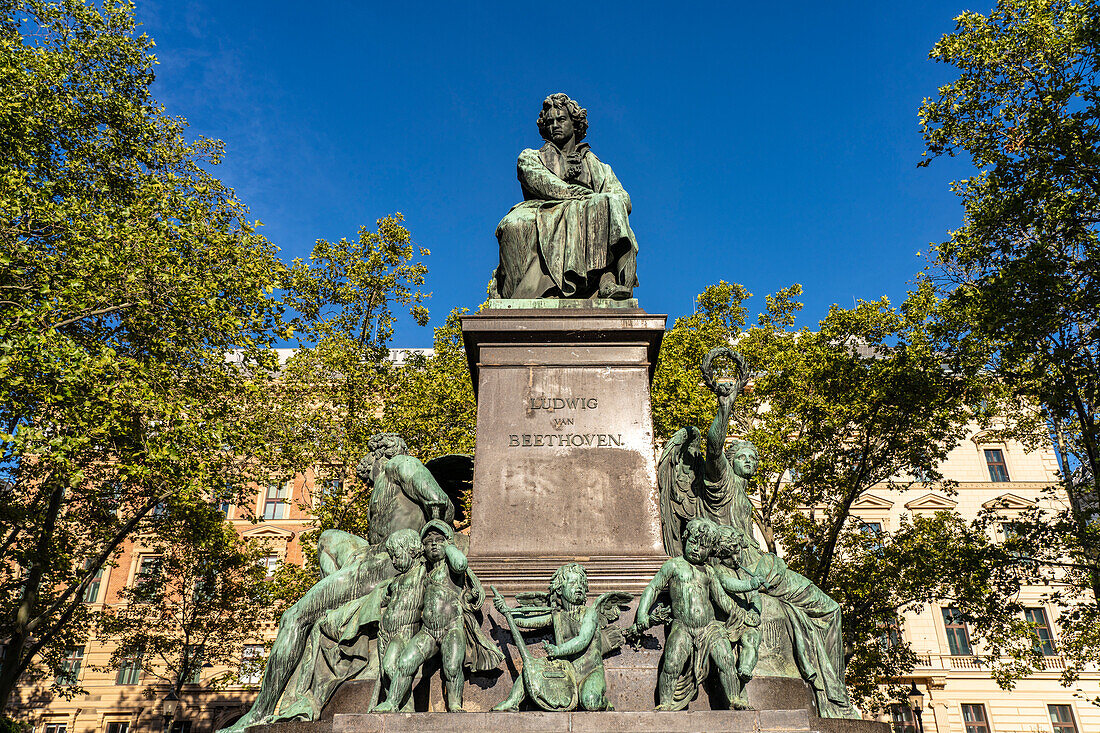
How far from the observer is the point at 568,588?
521 cm

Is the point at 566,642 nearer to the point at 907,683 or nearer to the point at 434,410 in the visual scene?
the point at 434,410

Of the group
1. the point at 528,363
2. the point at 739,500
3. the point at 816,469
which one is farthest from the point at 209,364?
the point at 816,469

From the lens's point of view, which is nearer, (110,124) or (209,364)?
(209,364)

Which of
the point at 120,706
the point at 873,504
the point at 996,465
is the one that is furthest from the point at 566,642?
the point at 996,465

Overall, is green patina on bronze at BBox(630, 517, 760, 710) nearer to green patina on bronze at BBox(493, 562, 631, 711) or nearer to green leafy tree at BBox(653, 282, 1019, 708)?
green patina on bronze at BBox(493, 562, 631, 711)

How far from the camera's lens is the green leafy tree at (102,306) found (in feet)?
44.8

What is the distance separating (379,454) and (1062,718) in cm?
3591

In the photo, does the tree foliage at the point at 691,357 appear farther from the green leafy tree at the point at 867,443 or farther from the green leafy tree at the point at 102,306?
the green leafy tree at the point at 102,306

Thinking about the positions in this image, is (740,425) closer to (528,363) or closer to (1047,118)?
(1047,118)

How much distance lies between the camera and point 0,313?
13031 mm

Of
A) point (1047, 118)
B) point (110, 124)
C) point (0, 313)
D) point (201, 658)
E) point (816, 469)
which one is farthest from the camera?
point (201, 658)

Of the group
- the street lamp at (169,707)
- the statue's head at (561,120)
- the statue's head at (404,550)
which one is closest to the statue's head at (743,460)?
the statue's head at (404,550)

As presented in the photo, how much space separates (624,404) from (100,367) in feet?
35.3

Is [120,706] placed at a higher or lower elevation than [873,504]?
lower
